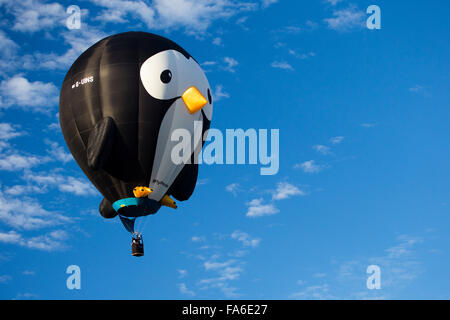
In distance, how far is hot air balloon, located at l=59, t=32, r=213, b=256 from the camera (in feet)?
98.7

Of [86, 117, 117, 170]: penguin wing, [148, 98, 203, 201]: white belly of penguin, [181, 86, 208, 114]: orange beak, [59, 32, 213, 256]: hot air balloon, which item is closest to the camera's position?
[86, 117, 117, 170]: penguin wing

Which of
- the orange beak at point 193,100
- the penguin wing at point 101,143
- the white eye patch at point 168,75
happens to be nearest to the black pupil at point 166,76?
the white eye patch at point 168,75

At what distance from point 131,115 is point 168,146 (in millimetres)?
1939

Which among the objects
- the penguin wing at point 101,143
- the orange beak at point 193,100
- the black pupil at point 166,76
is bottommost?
the penguin wing at point 101,143

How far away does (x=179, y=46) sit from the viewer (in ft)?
107

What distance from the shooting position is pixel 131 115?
98.6ft

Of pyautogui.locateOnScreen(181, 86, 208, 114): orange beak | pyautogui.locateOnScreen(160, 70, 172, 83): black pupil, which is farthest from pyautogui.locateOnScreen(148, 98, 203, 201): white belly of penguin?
pyautogui.locateOnScreen(160, 70, 172, 83): black pupil

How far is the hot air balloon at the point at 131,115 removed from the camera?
3009 cm

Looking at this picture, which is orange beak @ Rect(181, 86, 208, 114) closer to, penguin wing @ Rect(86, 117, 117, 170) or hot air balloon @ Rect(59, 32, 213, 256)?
hot air balloon @ Rect(59, 32, 213, 256)

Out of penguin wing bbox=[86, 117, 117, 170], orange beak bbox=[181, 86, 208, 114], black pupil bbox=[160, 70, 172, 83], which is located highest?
black pupil bbox=[160, 70, 172, 83]

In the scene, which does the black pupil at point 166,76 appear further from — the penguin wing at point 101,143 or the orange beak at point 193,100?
the penguin wing at point 101,143

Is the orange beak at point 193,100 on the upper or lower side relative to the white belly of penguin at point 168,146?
upper
